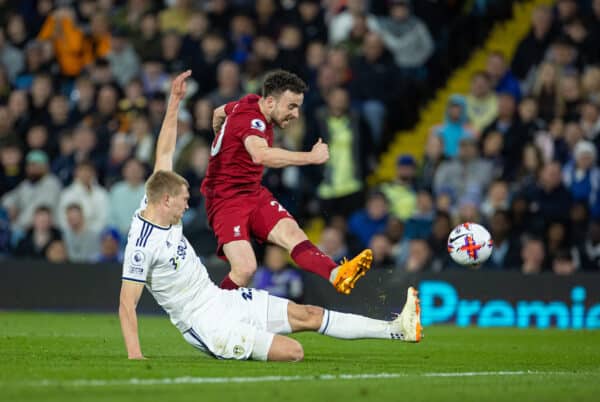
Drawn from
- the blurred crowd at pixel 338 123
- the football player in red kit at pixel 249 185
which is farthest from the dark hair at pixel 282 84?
the blurred crowd at pixel 338 123

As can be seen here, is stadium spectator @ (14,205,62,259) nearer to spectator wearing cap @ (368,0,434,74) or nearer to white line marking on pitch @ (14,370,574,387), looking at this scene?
spectator wearing cap @ (368,0,434,74)

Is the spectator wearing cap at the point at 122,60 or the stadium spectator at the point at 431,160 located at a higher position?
the spectator wearing cap at the point at 122,60

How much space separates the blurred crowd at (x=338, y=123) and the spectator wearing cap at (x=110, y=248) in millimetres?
24

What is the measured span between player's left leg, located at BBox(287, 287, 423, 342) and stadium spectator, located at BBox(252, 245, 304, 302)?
23.8 ft

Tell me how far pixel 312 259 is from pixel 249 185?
1.20 m

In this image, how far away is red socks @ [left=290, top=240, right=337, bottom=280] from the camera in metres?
10.4

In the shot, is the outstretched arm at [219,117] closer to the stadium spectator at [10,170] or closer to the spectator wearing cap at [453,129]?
the spectator wearing cap at [453,129]

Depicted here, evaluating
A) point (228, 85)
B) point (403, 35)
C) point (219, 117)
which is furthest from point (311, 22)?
point (219, 117)

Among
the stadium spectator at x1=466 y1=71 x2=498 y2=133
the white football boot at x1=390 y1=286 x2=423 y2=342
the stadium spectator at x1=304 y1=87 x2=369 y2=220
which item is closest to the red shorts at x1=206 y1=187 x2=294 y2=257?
the white football boot at x1=390 y1=286 x2=423 y2=342

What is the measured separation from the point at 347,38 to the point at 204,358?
1080cm

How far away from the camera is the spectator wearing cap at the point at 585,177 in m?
17.3

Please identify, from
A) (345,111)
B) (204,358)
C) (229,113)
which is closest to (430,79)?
(345,111)

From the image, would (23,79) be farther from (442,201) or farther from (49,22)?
(442,201)

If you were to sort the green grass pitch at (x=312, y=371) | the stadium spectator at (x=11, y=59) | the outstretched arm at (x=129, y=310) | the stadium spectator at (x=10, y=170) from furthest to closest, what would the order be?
the stadium spectator at (x=11, y=59), the stadium spectator at (x=10, y=170), the outstretched arm at (x=129, y=310), the green grass pitch at (x=312, y=371)
